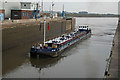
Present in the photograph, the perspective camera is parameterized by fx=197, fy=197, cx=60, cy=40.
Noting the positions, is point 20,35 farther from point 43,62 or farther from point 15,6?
point 15,6

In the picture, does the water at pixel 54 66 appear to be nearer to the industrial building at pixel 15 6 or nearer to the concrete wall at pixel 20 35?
the concrete wall at pixel 20 35

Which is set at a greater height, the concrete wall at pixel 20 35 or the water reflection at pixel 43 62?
the concrete wall at pixel 20 35

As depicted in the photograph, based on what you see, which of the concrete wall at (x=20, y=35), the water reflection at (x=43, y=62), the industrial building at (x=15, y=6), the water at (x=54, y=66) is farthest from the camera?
the industrial building at (x=15, y=6)

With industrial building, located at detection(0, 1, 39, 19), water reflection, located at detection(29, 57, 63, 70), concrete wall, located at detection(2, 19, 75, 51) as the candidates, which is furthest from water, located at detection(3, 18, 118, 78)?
industrial building, located at detection(0, 1, 39, 19)

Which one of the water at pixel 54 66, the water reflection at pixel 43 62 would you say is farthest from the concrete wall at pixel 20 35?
the water reflection at pixel 43 62

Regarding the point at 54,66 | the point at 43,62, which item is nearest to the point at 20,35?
the point at 43,62

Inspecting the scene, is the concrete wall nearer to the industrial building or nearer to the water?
the water

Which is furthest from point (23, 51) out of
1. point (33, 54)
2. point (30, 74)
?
point (30, 74)

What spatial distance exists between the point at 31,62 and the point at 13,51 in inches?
165

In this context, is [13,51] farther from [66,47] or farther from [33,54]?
[66,47]

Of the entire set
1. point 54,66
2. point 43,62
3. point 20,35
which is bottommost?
point 54,66

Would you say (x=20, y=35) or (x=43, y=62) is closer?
(x=43, y=62)

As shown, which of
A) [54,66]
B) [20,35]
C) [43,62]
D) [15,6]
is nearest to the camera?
[54,66]

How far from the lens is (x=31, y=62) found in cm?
1864
